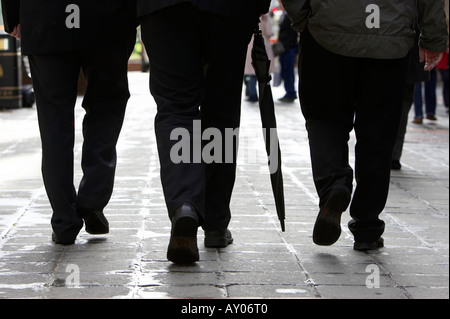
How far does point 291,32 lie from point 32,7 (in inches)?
471

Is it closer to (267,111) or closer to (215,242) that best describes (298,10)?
(267,111)

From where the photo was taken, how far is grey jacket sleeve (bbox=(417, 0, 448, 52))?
173 inches

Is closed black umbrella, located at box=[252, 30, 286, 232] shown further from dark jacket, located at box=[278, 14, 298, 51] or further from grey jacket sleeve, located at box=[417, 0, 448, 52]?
dark jacket, located at box=[278, 14, 298, 51]

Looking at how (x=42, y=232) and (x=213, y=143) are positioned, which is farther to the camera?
(x=42, y=232)

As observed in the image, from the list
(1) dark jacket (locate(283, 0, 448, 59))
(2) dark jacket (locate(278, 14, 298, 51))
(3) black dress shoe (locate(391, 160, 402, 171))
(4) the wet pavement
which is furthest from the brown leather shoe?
(1) dark jacket (locate(283, 0, 448, 59))

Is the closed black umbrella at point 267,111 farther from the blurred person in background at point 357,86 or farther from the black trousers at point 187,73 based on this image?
the blurred person in background at point 357,86

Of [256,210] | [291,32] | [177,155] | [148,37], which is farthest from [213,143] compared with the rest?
[291,32]

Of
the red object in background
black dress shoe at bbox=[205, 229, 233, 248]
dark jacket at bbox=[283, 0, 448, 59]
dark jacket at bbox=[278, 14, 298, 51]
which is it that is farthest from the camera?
dark jacket at bbox=[278, 14, 298, 51]

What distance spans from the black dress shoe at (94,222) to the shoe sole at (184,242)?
2.42 feet

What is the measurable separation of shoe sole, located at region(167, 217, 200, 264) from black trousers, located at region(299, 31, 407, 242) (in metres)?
0.73

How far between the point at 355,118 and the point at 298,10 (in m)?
0.58

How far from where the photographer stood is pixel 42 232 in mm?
4871

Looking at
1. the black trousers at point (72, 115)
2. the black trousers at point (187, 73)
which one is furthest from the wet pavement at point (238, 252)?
the black trousers at point (187, 73)
